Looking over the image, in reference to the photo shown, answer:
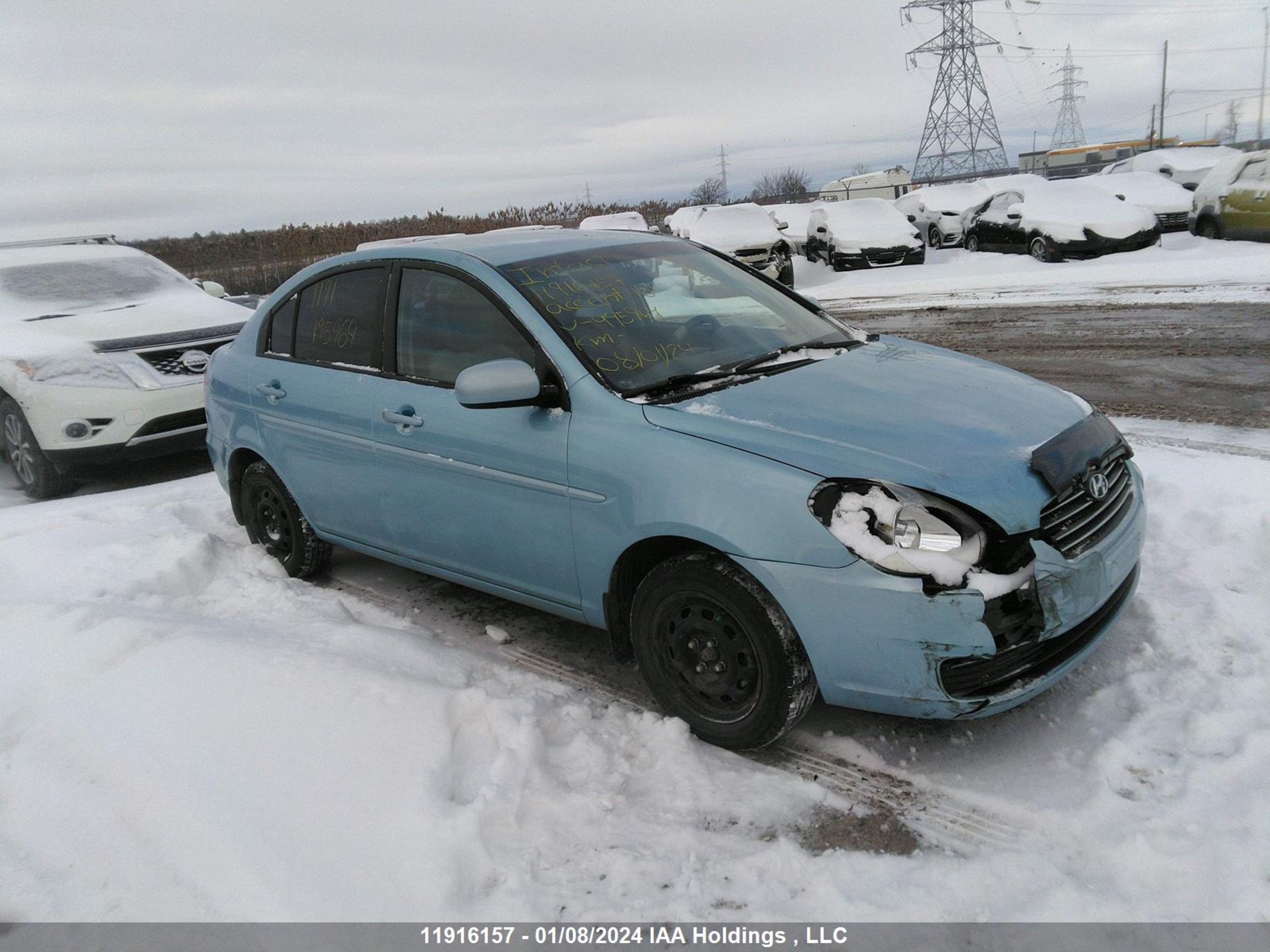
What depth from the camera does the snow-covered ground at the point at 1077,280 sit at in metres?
11.9

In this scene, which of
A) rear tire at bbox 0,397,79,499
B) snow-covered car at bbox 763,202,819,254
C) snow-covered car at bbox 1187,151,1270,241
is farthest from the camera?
snow-covered car at bbox 763,202,819,254

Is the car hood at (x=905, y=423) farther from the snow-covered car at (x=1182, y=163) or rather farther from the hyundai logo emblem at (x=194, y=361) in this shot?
the snow-covered car at (x=1182, y=163)

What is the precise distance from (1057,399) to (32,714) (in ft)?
12.2

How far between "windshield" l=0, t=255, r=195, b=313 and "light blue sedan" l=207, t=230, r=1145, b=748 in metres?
4.25

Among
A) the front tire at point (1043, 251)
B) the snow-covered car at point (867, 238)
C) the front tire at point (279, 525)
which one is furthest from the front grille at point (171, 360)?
the snow-covered car at point (867, 238)

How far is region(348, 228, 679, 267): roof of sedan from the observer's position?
3977 millimetres

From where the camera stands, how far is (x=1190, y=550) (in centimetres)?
413

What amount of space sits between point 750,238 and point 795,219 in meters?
6.52

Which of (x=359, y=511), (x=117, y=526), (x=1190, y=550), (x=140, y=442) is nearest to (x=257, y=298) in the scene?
(x=140, y=442)

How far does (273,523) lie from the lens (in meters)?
5.03

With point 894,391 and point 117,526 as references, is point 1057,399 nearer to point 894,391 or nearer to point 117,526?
point 894,391

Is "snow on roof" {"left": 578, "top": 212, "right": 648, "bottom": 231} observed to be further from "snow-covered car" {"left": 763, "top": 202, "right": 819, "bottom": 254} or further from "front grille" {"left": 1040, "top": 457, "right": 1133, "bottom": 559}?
"front grille" {"left": 1040, "top": 457, "right": 1133, "bottom": 559}
